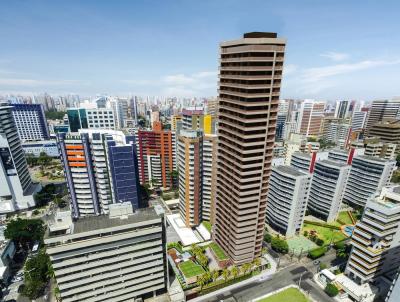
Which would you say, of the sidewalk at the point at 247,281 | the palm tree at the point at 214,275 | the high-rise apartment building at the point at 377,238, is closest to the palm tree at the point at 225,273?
the palm tree at the point at 214,275

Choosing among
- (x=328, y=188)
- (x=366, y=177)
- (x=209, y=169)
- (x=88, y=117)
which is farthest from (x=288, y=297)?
(x=88, y=117)

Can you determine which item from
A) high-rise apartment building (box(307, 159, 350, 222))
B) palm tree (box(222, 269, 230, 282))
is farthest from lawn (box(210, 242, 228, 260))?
high-rise apartment building (box(307, 159, 350, 222))

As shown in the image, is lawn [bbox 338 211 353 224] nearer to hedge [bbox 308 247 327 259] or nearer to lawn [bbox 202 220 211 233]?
hedge [bbox 308 247 327 259]

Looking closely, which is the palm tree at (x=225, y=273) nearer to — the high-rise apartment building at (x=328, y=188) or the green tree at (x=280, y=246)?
the green tree at (x=280, y=246)

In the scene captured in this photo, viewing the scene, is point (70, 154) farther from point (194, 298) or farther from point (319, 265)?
point (319, 265)

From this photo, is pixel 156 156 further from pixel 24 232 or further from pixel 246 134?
pixel 246 134

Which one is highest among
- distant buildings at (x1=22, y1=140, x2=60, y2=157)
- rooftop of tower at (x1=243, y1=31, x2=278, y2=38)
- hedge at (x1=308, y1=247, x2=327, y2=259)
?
rooftop of tower at (x1=243, y1=31, x2=278, y2=38)

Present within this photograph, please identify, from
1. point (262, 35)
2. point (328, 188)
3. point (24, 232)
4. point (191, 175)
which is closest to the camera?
point (262, 35)

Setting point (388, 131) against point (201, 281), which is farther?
point (388, 131)
